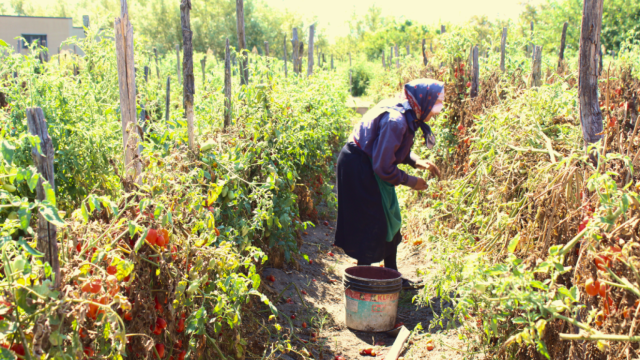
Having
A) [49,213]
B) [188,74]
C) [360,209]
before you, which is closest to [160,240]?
[49,213]

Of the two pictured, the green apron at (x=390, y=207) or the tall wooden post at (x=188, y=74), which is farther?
the green apron at (x=390, y=207)

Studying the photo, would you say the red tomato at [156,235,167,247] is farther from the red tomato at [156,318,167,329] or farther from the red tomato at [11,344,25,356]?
the red tomato at [11,344,25,356]

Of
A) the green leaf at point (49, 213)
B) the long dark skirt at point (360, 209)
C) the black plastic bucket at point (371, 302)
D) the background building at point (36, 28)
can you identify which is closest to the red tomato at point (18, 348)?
the green leaf at point (49, 213)

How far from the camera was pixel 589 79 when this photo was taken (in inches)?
84.5

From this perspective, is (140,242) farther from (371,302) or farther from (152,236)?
(371,302)

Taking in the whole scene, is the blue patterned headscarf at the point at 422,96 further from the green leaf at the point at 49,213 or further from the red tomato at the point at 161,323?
the green leaf at the point at 49,213

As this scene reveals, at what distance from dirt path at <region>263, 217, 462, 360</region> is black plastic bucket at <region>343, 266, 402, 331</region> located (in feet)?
0.29

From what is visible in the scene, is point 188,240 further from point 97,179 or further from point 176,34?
point 176,34

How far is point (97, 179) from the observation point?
2.48m

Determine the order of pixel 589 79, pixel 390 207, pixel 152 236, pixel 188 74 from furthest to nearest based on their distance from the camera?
pixel 390 207 → pixel 188 74 → pixel 589 79 → pixel 152 236

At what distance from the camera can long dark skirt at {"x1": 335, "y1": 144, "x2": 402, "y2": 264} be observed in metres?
3.31

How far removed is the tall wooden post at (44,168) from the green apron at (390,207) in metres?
2.25

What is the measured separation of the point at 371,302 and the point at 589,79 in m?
1.81

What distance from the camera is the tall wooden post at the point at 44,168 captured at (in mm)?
1388
